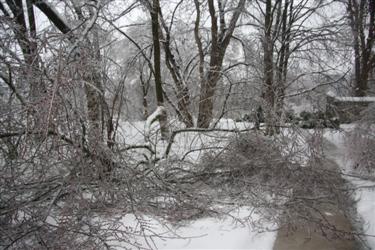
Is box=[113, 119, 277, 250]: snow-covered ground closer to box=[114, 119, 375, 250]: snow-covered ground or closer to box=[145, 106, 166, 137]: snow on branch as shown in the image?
box=[114, 119, 375, 250]: snow-covered ground

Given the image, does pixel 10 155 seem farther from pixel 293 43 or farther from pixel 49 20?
pixel 293 43

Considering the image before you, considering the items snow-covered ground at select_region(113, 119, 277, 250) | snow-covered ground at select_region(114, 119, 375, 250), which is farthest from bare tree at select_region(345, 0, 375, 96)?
snow-covered ground at select_region(113, 119, 277, 250)

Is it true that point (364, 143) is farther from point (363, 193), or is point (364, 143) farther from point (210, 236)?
point (210, 236)

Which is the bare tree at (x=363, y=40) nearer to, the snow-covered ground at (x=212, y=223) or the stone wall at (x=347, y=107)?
the stone wall at (x=347, y=107)

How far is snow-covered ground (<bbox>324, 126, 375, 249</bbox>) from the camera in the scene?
17.6 feet

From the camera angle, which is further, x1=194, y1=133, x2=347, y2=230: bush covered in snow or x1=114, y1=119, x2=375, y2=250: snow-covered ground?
x1=194, y1=133, x2=347, y2=230: bush covered in snow

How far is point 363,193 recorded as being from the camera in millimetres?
6645

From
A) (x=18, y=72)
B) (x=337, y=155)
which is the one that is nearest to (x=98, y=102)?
(x=18, y=72)

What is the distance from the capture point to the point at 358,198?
21.5ft

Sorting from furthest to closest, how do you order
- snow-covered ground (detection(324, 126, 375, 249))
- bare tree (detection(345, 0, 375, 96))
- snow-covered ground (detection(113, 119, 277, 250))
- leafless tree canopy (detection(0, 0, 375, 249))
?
bare tree (detection(345, 0, 375, 96)) < snow-covered ground (detection(324, 126, 375, 249)) < snow-covered ground (detection(113, 119, 277, 250)) < leafless tree canopy (detection(0, 0, 375, 249))

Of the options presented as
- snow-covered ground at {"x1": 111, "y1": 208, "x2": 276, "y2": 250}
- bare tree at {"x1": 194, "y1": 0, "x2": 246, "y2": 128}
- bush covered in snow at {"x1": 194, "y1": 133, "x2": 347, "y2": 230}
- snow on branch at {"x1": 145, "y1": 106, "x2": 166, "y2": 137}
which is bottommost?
snow-covered ground at {"x1": 111, "y1": 208, "x2": 276, "y2": 250}

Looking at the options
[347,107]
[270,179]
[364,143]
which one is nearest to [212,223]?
[270,179]

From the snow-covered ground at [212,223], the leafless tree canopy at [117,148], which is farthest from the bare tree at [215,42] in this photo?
the snow-covered ground at [212,223]

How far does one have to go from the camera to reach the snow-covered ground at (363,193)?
5363 millimetres
